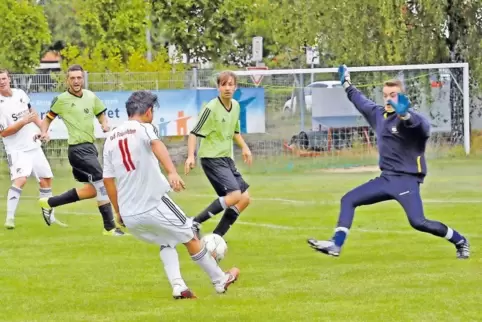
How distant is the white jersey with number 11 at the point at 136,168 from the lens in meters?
9.54

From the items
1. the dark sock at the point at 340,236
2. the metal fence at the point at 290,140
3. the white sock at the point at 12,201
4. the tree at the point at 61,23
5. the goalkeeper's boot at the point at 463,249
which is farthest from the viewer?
the tree at the point at 61,23

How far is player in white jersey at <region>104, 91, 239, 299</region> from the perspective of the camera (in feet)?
31.3

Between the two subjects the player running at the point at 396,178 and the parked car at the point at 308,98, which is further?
the parked car at the point at 308,98

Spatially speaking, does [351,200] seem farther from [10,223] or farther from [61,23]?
[61,23]

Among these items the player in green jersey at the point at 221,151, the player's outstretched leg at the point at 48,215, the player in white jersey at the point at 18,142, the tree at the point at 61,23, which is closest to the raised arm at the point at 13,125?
the player in white jersey at the point at 18,142

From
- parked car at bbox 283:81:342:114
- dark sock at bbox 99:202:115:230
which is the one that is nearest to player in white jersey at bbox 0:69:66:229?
dark sock at bbox 99:202:115:230

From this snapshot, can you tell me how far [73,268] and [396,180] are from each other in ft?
10.6

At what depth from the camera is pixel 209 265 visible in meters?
9.79

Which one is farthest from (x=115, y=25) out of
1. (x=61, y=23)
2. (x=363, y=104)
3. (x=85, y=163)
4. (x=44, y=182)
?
(x=61, y=23)

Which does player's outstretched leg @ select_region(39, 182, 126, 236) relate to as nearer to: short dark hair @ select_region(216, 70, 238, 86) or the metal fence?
short dark hair @ select_region(216, 70, 238, 86)

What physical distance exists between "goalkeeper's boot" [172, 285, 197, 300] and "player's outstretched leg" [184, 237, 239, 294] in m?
0.25

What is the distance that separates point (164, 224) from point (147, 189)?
0.30 m

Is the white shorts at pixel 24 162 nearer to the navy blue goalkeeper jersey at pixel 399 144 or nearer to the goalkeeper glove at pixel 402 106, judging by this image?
the navy blue goalkeeper jersey at pixel 399 144

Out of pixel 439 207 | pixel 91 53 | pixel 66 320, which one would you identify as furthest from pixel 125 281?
pixel 91 53
